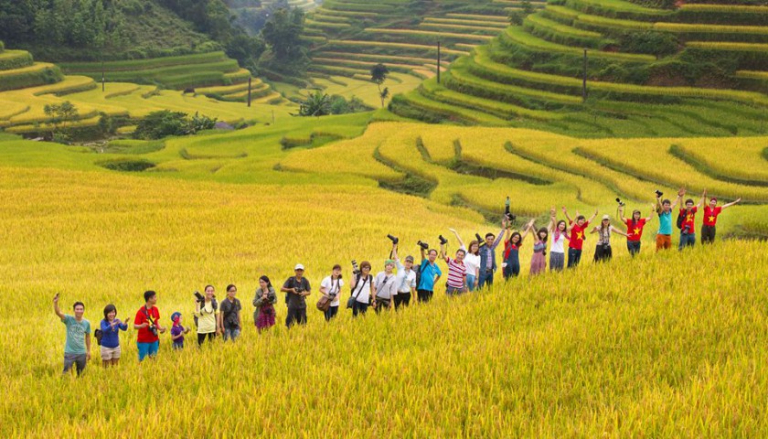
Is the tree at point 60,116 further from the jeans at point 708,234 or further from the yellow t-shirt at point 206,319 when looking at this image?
the jeans at point 708,234

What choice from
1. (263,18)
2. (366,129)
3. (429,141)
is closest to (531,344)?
(429,141)

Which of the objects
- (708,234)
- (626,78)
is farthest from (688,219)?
(626,78)

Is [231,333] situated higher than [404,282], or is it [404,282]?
[404,282]

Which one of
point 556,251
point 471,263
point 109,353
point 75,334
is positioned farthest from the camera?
point 556,251

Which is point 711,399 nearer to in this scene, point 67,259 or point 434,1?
point 67,259

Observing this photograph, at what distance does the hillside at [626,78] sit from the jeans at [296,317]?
109 ft

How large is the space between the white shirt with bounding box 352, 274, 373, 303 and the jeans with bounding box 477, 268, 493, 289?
2.35m

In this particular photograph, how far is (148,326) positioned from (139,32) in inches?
3455

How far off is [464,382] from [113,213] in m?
19.4

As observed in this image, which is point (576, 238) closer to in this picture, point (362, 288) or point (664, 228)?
point (664, 228)

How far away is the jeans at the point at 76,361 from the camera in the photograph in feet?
31.0

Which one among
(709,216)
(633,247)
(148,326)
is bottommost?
(633,247)

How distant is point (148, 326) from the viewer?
9852 mm

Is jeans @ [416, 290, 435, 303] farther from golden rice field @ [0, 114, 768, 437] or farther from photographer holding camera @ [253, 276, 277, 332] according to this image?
photographer holding camera @ [253, 276, 277, 332]
